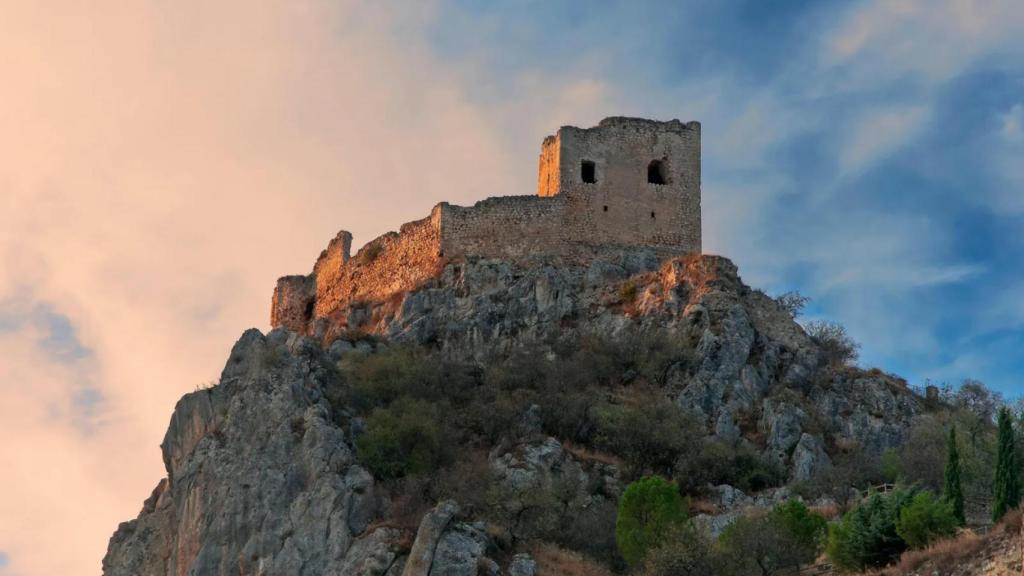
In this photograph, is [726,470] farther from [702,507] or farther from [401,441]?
[401,441]

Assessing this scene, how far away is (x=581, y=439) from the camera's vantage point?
148 ft

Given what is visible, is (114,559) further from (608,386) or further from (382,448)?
(608,386)

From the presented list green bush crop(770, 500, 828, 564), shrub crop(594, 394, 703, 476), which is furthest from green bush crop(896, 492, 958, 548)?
shrub crop(594, 394, 703, 476)

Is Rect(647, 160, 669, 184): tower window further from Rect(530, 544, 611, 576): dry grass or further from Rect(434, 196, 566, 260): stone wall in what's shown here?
Rect(530, 544, 611, 576): dry grass

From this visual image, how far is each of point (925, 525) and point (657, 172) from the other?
2253 cm

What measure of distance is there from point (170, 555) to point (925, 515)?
18.2 metres

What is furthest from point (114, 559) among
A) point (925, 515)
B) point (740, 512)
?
point (925, 515)

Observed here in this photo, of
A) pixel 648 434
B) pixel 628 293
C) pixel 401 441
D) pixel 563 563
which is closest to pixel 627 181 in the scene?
pixel 628 293

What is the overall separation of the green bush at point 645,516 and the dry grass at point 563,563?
2.45ft

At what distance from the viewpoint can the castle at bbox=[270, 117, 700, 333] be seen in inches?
2104

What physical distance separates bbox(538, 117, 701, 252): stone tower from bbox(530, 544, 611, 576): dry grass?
16894 mm

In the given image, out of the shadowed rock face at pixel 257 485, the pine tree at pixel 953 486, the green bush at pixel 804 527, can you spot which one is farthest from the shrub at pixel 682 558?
the shadowed rock face at pixel 257 485

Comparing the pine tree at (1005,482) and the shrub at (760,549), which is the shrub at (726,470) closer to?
the shrub at (760,549)

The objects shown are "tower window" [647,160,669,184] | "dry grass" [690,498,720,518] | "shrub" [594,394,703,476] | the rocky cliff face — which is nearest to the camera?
the rocky cliff face
